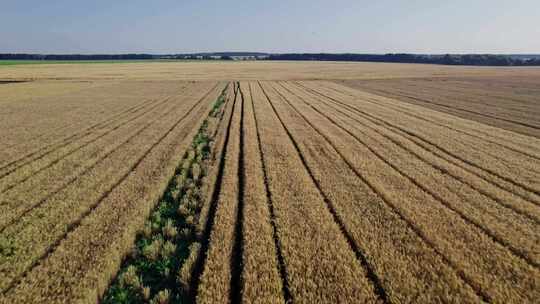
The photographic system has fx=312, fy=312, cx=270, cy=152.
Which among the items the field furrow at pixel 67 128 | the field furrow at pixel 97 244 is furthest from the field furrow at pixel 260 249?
the field furrow at pixel 67 128

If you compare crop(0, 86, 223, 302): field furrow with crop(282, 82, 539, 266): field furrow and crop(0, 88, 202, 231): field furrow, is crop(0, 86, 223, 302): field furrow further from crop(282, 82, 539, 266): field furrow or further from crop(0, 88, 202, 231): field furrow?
crop(282, 82, 539, 266): field furrow

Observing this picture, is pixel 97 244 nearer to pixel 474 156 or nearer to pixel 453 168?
pixel 453 168

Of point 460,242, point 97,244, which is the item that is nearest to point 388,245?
point 460,242

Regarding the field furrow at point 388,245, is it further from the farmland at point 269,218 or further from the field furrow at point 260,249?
the field furrow at point 260,249

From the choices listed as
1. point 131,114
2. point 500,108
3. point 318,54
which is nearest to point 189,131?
point 131,114

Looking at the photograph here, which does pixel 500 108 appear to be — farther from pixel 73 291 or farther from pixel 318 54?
pixel 318 54

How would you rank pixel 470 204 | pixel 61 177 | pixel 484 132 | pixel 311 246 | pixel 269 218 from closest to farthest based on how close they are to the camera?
1. pixel 311 246
2. pixel 269 218
3. pixel 470 204
4. pixel 61 177
5. pixel 484 132
